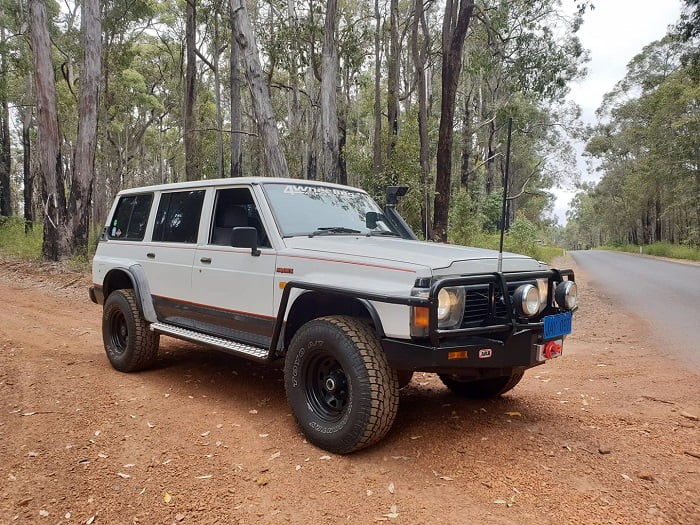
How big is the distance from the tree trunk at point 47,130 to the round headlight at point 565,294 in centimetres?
1472

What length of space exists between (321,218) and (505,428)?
7.32 ft

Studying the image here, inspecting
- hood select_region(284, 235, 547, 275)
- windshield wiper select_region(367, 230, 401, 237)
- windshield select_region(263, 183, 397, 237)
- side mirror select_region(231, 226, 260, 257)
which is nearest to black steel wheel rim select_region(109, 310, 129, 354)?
side mirror select_region(231, 226, 260, 257)

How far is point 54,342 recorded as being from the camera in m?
6.65

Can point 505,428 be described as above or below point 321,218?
below

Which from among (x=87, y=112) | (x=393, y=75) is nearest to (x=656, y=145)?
(x=393, y=75)

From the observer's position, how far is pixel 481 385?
14.3 ft

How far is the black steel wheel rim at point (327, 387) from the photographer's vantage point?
357cm

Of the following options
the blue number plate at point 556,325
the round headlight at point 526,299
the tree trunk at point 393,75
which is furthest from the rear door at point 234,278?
the tree trunk at point 393,75

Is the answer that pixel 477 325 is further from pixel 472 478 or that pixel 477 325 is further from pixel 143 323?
pixel 143 323

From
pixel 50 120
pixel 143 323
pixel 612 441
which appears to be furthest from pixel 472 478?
pixel 50 120

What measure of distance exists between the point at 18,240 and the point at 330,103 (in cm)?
1422

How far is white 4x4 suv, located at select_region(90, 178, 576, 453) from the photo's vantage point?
3234 mm

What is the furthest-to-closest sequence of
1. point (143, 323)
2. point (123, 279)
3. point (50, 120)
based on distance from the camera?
point (50, 120) < point (123, 279) < point (143, 323)

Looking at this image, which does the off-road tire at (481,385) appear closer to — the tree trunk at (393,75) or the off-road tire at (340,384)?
the off-road tire at (340,384)
